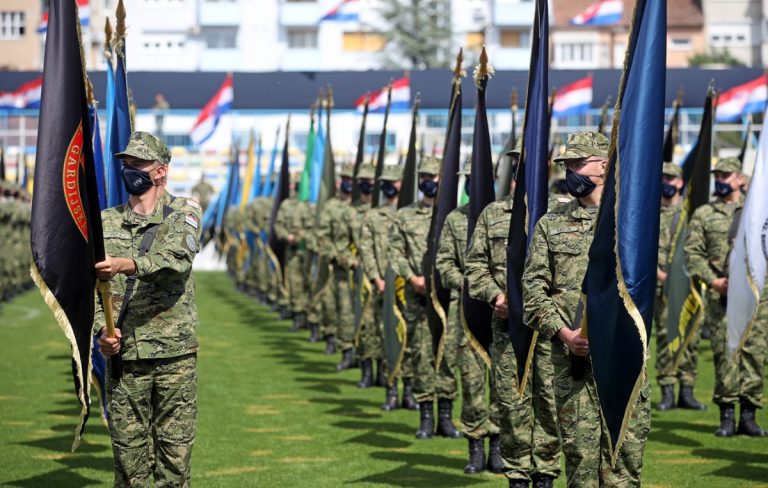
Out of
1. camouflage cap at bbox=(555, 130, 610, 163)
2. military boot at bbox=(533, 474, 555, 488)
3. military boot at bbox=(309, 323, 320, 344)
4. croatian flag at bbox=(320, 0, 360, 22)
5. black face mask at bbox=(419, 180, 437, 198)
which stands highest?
croatian flag at bbox=(320, 0, 360, 22)

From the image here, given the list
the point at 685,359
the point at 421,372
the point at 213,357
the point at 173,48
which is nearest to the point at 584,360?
the point at 421,372

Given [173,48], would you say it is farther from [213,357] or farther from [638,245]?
[638,245]

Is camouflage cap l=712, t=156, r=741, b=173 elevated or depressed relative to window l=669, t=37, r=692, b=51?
depressed

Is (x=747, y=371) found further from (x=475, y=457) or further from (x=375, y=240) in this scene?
(x=375, y=240)

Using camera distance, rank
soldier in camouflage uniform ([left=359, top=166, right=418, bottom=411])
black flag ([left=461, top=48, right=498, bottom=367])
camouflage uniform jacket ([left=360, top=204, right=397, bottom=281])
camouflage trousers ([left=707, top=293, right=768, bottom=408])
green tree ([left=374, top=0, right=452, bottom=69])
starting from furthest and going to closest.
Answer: green tree ([left=374, top=0, right=452, bottom=69]), camouflage uniform jacket ([left=360, top=204, right=397, bottom=281]), soldier in camouflage uniform ([left=359, top=166, right=418, bottom=411]), camouflage trousers ([left=707, top=293, right=768, bottom=408]), black flag ([left=461, top=48, right=498, bottom=367])

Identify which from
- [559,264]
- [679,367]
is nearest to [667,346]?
[679,367]

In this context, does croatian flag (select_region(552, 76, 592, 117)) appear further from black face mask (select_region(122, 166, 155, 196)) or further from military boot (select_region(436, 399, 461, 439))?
black face mask (select_region(122, 166, 155, 196))

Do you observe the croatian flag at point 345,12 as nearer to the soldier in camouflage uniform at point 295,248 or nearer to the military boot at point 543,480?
the soldier in camouflage uniform at point 295,248

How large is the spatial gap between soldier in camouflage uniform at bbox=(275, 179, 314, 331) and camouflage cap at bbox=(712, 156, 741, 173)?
10.5m

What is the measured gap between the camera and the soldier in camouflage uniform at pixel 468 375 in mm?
10375

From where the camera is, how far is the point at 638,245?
714cm

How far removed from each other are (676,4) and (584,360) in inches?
2872

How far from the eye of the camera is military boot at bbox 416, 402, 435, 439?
12.0m

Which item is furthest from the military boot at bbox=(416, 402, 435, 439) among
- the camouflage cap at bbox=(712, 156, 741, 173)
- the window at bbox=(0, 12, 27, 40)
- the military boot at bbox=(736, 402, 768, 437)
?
the window at bbox=(0, 12, 27, 40)
